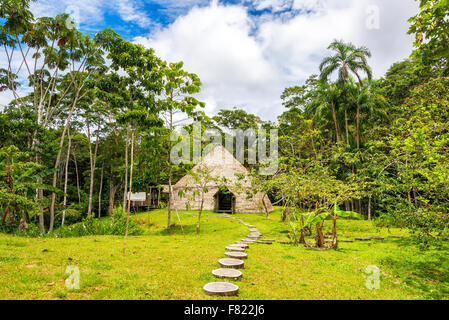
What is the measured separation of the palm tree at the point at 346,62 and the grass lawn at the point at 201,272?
14.8 metres

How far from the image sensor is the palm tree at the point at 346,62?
19375mm

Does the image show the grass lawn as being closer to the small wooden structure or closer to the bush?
the bush

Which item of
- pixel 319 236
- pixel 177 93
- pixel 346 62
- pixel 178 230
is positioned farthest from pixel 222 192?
pixel 346 62

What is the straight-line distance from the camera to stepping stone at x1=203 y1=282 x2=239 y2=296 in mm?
3764

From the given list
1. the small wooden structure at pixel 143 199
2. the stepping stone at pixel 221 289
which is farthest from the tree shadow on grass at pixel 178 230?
the small wooden structure at pixel 143 199

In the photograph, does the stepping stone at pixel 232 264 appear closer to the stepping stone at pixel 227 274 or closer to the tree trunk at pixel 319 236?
the stepping stone at pixel 227 274

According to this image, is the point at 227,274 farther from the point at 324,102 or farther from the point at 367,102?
the point at 367,102

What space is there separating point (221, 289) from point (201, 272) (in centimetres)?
125

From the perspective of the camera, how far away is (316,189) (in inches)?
352

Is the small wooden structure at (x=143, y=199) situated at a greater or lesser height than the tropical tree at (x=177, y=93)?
lesser

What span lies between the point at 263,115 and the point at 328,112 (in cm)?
1236

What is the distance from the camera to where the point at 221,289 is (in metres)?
3.88

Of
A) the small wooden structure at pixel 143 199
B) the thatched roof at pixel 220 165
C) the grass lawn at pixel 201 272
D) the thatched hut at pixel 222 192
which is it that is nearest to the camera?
the grass lawn at pixel 201 272
